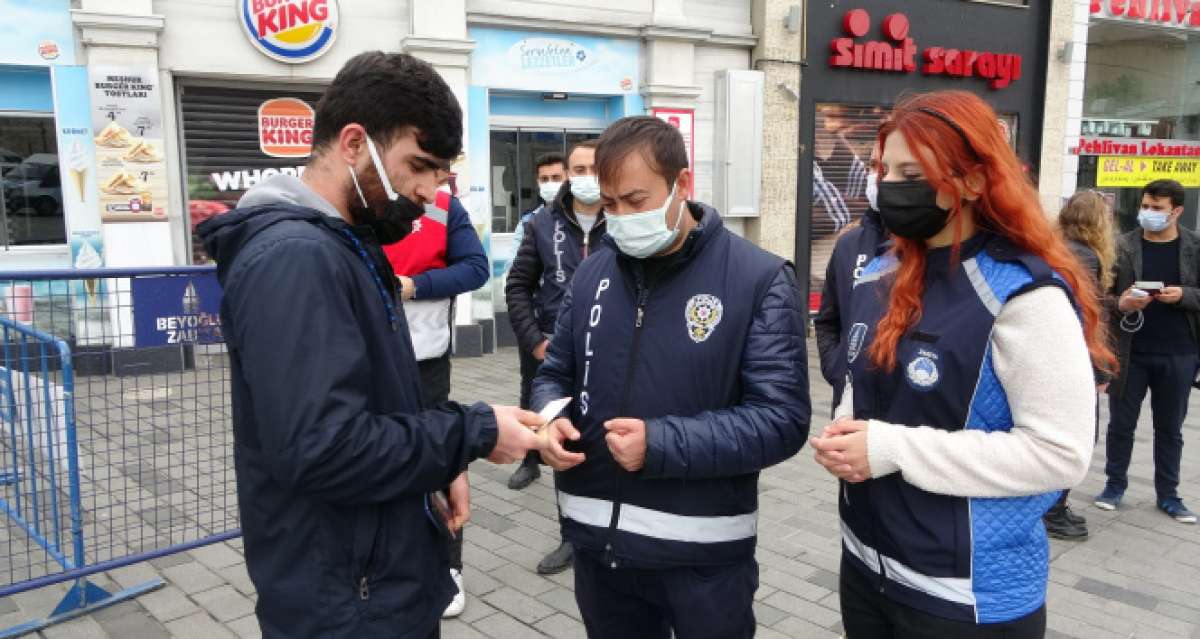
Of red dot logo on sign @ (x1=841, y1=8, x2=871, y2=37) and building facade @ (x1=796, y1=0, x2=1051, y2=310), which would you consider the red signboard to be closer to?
building facade @ (x1=796, y1=0, x2=1051, y2=310)

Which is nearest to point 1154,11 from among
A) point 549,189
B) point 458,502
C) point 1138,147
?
point 1138,147

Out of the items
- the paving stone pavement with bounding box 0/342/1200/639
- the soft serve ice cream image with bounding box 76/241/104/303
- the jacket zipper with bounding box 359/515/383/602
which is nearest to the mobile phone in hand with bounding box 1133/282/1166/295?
the paving stone pavement with bounding box 0/342/1200/639

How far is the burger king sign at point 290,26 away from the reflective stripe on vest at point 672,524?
304 inches

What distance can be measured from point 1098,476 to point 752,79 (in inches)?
269

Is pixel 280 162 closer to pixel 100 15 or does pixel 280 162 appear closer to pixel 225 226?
pixel 100 15

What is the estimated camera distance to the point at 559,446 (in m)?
2.12

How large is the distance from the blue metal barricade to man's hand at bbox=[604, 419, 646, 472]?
2.21 m

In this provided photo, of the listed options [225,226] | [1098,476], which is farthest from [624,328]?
[1098,476]

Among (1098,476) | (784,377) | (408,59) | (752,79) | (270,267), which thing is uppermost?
(752,79)

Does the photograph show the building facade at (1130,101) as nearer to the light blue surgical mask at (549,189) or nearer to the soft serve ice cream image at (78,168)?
the light blue surgical mask at (549,189)

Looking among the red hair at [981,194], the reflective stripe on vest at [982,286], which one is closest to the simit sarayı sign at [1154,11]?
the red hair at [981,194]

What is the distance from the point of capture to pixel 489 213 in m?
9.87

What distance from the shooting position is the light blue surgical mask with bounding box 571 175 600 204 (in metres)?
4.45

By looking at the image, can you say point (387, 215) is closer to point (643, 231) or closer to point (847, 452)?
point (643, 231)
